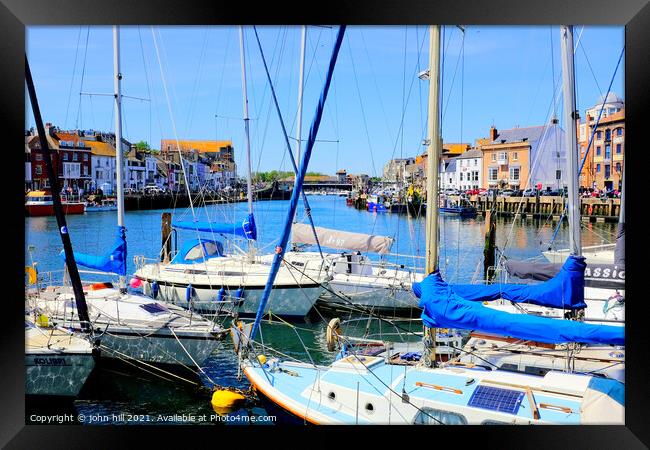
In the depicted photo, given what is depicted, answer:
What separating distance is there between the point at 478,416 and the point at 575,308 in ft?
4.87

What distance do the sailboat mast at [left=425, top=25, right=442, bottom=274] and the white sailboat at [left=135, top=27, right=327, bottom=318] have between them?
531cm

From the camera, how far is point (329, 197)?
237ft

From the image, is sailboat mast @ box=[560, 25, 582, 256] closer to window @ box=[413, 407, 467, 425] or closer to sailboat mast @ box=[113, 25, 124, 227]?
window @ box=[413, 407, 467, 425]

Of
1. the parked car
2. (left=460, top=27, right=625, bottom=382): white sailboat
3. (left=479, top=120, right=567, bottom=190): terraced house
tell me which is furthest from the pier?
the parked car

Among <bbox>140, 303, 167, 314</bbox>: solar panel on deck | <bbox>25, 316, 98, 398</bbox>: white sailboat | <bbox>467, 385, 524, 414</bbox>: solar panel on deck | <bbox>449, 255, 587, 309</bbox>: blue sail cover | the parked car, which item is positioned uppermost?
the parked car

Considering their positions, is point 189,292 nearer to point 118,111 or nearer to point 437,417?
point 118,111

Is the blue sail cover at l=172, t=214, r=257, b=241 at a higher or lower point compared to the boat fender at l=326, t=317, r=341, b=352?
higher

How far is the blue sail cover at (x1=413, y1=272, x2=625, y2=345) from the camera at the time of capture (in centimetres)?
491
